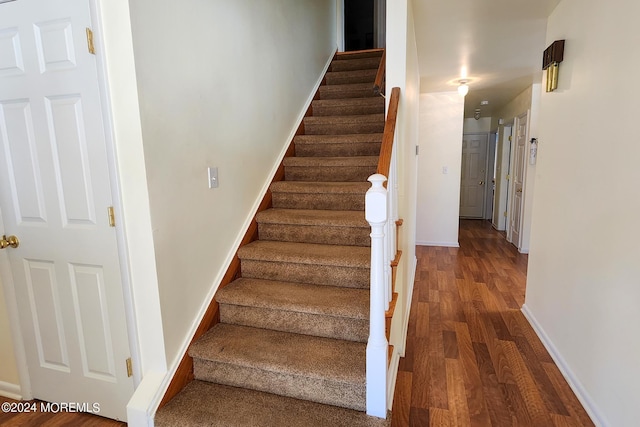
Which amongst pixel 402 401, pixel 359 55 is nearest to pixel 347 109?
pixel 359 55

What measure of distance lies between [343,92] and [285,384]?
305cm

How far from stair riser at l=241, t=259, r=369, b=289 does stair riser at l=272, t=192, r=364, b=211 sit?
2.12 ft

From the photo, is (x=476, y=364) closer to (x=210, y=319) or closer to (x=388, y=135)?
(x=388, y=135)

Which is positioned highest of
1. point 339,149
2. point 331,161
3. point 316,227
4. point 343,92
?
point 343,92

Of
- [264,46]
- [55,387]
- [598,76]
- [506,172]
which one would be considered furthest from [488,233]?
[55,387]

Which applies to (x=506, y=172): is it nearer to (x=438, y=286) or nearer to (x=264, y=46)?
(x=438, y=286)

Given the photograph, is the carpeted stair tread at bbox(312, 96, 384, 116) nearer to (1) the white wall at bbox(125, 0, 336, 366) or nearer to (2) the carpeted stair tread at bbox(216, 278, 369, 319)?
(1) the white wall at bbox(125, 0, 336, 366)

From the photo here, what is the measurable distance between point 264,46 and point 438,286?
110 inches

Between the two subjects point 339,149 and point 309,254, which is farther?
point 339,149

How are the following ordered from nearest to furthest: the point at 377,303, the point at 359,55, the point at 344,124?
the point at 377,303
the point at 344,124
the point at 359,55

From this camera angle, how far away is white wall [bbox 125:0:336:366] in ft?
4.94

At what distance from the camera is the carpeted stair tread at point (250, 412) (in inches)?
57.8

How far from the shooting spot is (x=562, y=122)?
2201 mm

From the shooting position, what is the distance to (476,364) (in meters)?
2.19
